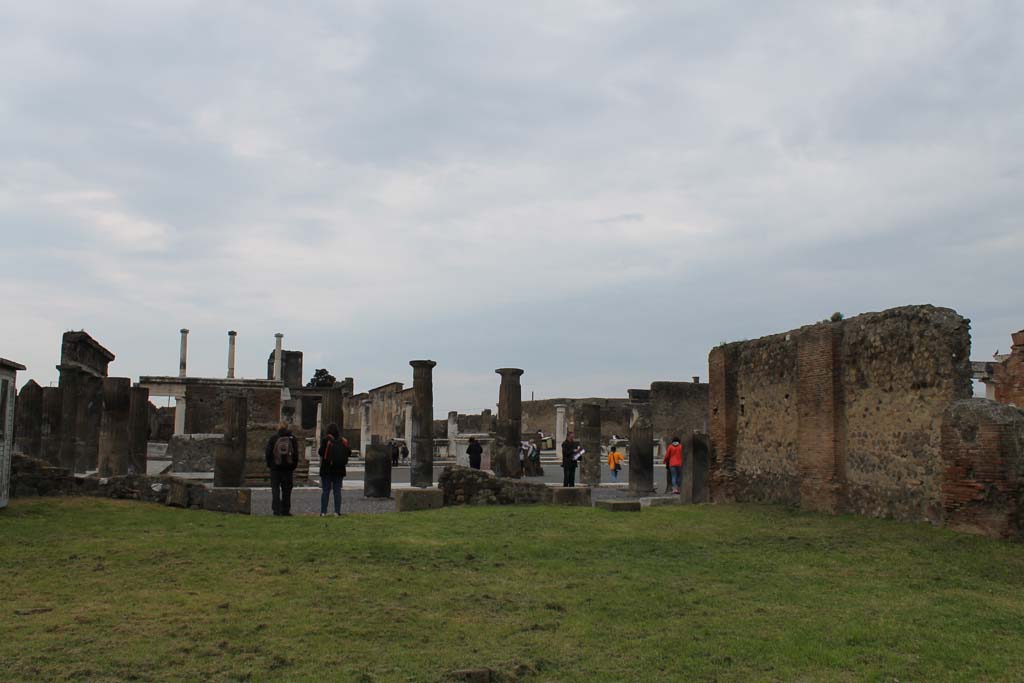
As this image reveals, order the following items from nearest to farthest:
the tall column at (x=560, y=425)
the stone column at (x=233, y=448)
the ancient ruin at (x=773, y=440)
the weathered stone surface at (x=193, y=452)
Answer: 1. the ancient ruin at (x=773, y=440)
2. the stone column at (x=233, y=448)
3. the weathered stone surface at (x=193, y=452)
4. the tall column at (x=560, y=425)

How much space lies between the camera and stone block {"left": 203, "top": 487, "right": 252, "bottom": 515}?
1378 cm

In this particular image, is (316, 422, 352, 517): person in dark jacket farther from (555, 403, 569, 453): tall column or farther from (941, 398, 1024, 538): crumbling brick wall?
(555, 403, 569, 453): tall column

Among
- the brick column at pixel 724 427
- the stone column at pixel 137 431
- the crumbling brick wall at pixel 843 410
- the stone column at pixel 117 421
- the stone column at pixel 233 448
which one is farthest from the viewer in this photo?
the stone column at pixel 137 431

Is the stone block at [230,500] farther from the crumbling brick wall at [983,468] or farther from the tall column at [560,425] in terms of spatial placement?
the tall column at [560,425]

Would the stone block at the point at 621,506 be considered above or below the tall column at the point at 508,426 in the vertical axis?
below

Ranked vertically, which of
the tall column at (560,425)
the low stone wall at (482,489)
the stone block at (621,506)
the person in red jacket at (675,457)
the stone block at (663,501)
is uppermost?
the tall column at (560,425)

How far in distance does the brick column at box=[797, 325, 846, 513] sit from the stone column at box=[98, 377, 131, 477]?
18.1 metres

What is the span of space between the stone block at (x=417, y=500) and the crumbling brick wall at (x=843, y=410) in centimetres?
600

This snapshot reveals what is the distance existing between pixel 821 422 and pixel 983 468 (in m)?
3.70

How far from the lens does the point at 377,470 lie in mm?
19406

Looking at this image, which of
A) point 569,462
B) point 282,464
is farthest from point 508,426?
point 282,464

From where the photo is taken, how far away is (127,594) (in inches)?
292

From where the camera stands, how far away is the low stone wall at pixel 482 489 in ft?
51.2

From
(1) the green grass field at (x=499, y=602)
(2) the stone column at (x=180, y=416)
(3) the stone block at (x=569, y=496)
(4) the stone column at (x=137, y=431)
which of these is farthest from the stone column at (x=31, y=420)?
(3) the stone block at (x=569, y=496)
